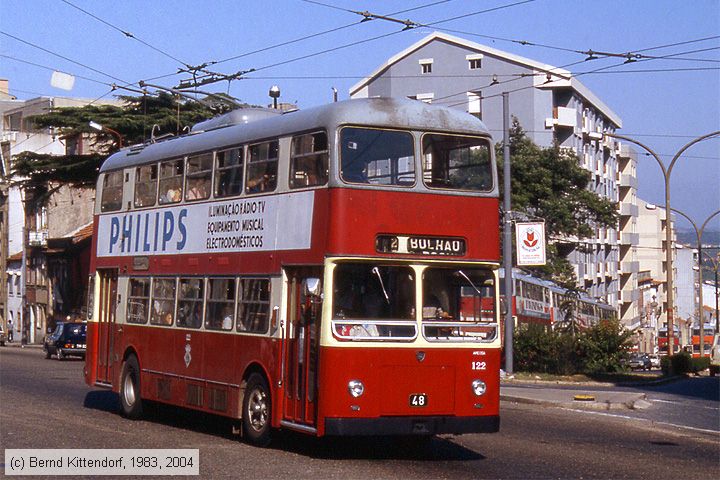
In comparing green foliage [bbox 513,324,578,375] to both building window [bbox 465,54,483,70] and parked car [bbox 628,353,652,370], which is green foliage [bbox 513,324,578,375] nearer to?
parked car [bbox 628,353,652,370]

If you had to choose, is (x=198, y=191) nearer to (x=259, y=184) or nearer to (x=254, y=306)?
(x=259, y=184)

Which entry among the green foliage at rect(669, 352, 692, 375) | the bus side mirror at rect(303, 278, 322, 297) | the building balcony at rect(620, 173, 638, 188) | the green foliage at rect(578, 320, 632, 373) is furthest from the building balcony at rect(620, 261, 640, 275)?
the bus side mirror at rect(303, 278, 322, 297)

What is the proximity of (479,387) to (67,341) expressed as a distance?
3375 cm

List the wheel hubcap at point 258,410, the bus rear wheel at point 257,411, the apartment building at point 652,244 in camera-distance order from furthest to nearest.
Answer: the apartment building at point 652,244
the wheel hubcap at point 258,410
the bus rear wheel at point 257,411

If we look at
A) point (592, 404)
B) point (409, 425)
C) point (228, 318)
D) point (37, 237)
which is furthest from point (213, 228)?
point (37, 237)

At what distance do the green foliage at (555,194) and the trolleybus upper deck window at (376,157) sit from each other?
4109 centimetres

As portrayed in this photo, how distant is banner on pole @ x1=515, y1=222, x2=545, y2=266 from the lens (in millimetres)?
29906

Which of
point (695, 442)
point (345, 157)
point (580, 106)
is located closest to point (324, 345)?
point (345, 157)

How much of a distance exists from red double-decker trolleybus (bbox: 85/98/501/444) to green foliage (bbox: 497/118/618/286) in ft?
131

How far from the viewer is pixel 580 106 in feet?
241

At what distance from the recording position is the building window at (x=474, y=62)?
68125mm

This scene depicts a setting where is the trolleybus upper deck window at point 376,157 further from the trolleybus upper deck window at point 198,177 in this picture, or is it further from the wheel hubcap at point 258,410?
the trolleybus upper deck window at point 198,177

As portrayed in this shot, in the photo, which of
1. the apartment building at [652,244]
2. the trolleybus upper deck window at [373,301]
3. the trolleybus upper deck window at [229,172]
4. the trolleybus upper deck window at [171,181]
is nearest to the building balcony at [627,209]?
the apartment building at [652,244]

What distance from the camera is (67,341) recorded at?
1756 inches
